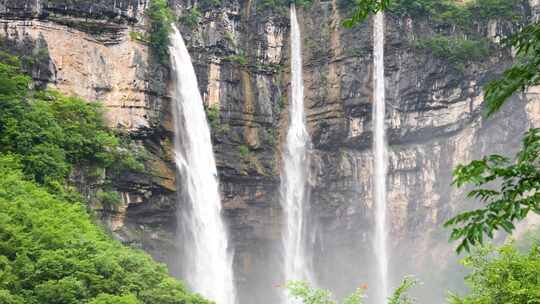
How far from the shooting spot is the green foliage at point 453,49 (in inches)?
1351

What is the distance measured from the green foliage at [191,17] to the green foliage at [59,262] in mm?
12398

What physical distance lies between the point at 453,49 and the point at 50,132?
807 inches

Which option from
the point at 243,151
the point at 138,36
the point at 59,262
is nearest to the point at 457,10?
the point at 243,151

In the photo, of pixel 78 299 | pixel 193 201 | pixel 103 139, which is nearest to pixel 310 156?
pixel 193 201

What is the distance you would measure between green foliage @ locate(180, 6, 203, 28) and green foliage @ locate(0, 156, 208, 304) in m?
12.4

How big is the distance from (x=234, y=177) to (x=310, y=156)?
15.4ft

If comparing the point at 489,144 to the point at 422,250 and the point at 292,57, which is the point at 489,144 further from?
the point at 292,57

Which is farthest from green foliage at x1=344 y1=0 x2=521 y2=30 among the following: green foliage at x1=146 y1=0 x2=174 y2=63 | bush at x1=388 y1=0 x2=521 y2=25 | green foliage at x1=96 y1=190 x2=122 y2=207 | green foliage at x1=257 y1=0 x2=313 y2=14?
green foliage at x1=96 y1=190 x2=122 y2=207

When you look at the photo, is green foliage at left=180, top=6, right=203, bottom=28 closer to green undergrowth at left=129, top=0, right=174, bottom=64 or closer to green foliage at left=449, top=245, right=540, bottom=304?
green undergrowth at left=129, top=0, right=174, bottom=64

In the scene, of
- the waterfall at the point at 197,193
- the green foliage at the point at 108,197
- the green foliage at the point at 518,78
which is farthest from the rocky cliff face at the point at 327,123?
the green foliage at the point at 518,78

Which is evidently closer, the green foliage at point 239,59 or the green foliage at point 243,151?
the green foliage at point 243,151

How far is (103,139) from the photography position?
24.3 meters

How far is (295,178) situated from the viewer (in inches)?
1291

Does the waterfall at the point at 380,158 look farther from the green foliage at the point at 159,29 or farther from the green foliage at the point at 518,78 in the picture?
the green foliage at the point at 518,78
